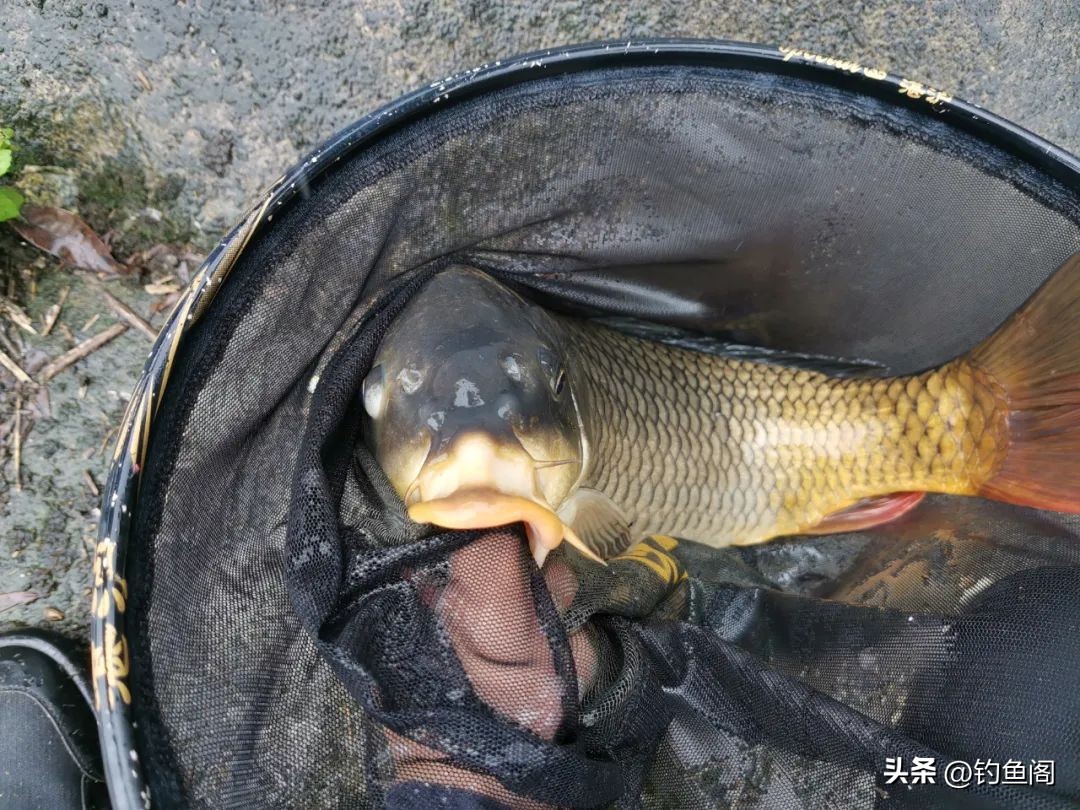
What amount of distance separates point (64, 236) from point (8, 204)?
0.12 m

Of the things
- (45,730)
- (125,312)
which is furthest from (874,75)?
(45,730)

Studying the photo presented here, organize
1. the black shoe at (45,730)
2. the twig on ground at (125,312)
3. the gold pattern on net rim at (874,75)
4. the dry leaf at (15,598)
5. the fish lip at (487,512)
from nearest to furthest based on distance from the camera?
1. the fish lip at (487,512)
2. the gold pattern on net rim at (874,75)
3. the black shoe at (45,730)
4. the dry leaf at (15,598)
5. the twig on ground at (125,312)

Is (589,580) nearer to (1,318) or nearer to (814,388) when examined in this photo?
(814,388)

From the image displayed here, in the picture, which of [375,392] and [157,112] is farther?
[157,112]

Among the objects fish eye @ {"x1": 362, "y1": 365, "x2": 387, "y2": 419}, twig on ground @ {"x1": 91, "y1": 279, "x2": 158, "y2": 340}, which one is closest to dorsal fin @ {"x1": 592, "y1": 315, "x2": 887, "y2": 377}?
fish eye @ {"x1": 362, "y1": 365, "x2": 387, "y2": 419}

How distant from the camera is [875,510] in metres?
1.54

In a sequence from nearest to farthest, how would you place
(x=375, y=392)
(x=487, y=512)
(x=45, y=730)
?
(x=487, y=512)
(x=375, y=392)
(x=45, y=730)

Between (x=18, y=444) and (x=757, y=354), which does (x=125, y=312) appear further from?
(x=757, y=354)

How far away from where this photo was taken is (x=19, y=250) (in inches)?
56.7

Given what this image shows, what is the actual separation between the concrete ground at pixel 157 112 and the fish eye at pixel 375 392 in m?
0.56

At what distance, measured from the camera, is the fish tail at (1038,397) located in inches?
49.9

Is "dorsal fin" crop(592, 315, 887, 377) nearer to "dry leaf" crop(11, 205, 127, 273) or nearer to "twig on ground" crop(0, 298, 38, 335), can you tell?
"dry leaf" crop(11, 205, 127, 273)

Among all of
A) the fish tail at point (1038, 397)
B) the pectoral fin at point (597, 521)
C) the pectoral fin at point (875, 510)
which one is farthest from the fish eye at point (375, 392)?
the fish tail at point (1038, 397)

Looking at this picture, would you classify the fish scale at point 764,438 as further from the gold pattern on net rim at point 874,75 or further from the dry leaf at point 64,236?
the dry leaf at point 64,236
